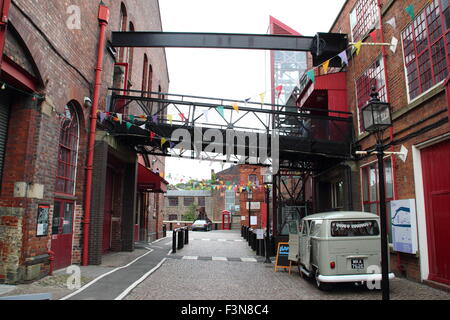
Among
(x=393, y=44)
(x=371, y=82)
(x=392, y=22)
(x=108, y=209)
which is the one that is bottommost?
(x=108, y=209)

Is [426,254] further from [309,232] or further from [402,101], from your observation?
[402,101]

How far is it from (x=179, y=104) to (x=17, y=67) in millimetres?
5883

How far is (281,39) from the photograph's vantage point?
43.6 feet

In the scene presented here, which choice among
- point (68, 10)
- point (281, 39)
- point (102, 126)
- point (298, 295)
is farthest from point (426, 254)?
point (68, 10)

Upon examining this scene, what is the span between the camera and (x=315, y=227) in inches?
348

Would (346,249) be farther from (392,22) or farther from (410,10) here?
(392,22)

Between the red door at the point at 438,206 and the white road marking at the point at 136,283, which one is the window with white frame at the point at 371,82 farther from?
the white road marking at the point at 136,283

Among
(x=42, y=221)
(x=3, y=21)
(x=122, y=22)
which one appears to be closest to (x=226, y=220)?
(x=122, y=22)

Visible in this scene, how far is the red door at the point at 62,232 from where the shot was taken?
9289mm

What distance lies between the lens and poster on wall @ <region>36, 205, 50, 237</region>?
8.05 meters

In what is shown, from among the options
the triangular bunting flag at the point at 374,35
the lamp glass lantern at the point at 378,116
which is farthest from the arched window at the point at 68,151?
the triangular bunting flag at the point at 374,35

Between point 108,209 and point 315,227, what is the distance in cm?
917

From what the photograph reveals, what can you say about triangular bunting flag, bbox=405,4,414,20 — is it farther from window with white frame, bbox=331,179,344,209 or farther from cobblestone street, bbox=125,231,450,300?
window with white frame, bbox=331,179,344,209

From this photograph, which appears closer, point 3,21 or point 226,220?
point 3,21
